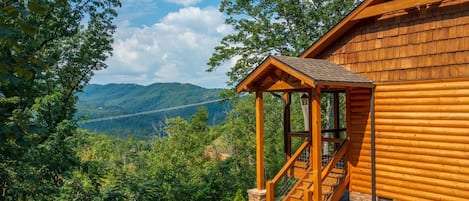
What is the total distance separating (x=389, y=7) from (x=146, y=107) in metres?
135

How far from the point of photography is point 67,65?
12766 mm

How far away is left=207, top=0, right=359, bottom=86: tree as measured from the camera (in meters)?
16.9

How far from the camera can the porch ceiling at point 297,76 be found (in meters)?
7.34

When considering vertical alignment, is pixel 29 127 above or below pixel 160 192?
above

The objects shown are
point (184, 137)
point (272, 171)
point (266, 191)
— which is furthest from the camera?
point (184, 137)

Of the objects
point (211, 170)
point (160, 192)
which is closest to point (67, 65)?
point (160, 192)

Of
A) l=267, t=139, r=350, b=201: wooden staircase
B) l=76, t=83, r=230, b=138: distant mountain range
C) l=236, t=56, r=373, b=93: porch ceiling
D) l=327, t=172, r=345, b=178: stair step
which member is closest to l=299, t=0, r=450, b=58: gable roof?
A: l=236, t=56, r=373, b=93: porch ceiling

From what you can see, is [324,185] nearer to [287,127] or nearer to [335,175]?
[335,175]

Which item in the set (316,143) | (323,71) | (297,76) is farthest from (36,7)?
(323,71)

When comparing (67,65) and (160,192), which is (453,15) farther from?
(67,65)

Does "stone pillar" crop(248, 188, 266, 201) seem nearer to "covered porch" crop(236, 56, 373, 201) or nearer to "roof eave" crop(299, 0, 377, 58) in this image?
"covered porch" crop(236, 56, 373, 201)

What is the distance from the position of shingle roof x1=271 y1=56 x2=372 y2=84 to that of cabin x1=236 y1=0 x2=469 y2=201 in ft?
0.10

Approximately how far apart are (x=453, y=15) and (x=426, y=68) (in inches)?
40.7

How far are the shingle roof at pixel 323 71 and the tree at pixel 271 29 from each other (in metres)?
8.46
